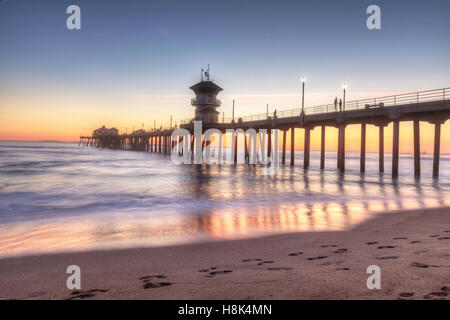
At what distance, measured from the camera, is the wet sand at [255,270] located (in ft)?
12.5

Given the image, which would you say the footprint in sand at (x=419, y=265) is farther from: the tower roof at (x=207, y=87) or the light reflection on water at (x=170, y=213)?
the tower roof at (x=207, y=87)

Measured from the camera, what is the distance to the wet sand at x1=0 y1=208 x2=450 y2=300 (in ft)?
12.5

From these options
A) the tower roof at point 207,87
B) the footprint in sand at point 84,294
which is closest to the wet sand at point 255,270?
the footprint in sand at point 84,294

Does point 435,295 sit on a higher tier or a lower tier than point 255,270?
higher

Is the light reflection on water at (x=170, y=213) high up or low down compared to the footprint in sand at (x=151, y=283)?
down

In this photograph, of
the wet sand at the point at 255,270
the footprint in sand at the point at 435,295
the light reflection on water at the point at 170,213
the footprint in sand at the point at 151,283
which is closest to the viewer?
the footprint in sand at the point at 435,295

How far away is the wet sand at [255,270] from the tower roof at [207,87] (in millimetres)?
44022

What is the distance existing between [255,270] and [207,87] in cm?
4640

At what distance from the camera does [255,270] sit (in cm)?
480

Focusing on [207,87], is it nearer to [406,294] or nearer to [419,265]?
[419,265]

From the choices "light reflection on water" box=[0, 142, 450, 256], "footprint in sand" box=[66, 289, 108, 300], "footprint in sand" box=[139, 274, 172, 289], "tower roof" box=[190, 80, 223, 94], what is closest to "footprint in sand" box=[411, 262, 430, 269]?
"footprint in sand" box=[139, 274, 172, 289]

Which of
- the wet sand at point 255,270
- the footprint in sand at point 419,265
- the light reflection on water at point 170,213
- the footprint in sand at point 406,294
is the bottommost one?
the light reflection on water at point 170,213

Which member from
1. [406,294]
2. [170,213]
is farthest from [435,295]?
[170,213]

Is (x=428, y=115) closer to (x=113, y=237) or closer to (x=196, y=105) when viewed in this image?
(x=113, y=237)
